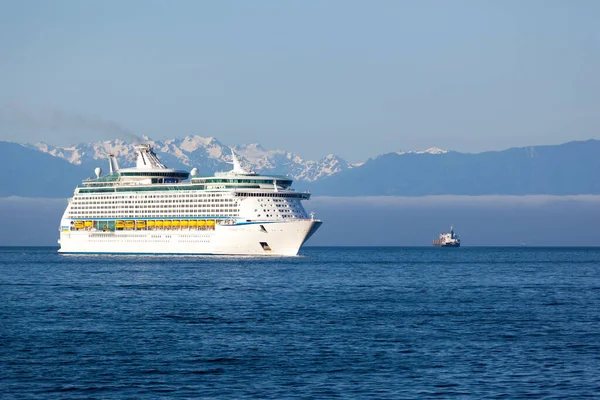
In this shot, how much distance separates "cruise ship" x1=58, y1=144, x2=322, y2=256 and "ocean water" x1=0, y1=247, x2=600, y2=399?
4631cm

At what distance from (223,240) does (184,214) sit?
9332mm

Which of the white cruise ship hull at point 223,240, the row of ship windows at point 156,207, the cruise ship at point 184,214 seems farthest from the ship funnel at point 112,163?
the white cruise ship hull at point 223,240

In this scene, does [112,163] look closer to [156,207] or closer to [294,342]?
[156,207]

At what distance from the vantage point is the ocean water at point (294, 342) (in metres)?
31.0

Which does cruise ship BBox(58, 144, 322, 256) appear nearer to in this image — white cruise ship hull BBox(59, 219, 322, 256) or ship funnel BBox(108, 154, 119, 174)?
white cruise ship hull BBox(59, 219, 322, 256)

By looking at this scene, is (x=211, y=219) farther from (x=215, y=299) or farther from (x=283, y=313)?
(x=283, y=313)

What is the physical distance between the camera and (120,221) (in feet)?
456

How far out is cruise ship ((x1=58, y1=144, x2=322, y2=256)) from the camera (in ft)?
396

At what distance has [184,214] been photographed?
12900 cm

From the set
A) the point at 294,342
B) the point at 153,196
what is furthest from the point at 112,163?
the point at 294,342

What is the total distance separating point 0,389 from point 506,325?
25.6 metres

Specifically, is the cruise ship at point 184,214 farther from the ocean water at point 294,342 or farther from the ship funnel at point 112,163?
the ocean water at point 294,342

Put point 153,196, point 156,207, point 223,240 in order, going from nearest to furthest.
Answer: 1. point 223,240
2. point 156,207
3. point 153,196

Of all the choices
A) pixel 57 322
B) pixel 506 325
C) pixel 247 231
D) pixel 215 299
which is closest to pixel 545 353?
pixel 506 325
